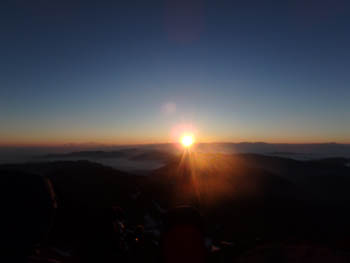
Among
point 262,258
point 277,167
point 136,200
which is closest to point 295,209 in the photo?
point 136,200

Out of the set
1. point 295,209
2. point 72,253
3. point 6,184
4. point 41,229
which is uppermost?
point 6,184

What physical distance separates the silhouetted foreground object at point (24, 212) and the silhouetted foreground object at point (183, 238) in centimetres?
350

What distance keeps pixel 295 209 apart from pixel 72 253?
82.9m

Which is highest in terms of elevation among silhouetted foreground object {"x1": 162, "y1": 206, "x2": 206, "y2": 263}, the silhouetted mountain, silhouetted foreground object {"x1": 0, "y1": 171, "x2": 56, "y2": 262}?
silhouetted foreground object {"x1": 0, "y1": 171, "x2": 56, "y2": 262}

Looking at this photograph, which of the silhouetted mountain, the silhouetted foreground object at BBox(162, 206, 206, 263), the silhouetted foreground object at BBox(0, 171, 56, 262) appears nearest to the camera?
the silhouetted foreground object at BBox(0, 171, 56, 262)

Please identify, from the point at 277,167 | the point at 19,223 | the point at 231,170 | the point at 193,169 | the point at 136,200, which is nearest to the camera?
the point at 19,223

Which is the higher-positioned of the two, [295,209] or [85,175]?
[85,175]

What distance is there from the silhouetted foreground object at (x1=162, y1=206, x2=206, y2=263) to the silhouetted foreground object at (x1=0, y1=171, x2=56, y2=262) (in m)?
3.50

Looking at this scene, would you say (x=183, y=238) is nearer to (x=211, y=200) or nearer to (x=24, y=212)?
(x=24, y=212)

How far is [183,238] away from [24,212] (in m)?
4.53

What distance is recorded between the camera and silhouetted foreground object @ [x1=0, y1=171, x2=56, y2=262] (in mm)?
6188

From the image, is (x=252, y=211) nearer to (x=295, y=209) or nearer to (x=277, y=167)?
(x=295, y=209)

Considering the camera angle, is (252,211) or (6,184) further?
(252,211)

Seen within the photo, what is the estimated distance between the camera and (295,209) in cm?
7850
